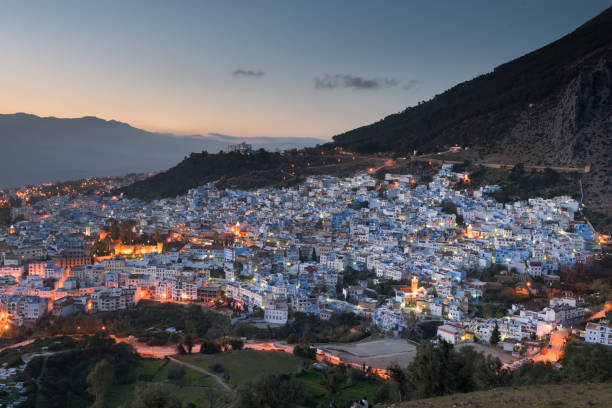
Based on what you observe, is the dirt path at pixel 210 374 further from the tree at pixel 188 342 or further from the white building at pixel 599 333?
the white building at pixel 599 333

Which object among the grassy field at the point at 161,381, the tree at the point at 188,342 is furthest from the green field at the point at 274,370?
the grassy field at the point at 161,381

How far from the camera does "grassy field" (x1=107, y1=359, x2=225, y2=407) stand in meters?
14.8

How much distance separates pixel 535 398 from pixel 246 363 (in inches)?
425

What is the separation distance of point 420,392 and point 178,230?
24.5 metres

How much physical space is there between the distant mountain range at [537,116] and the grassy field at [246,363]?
19957 mm

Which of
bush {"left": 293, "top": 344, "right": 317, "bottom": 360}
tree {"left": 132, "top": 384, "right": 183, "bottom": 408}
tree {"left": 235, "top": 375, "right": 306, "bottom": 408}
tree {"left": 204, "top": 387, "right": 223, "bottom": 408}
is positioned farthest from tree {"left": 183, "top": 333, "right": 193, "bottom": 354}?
tree {"left": 132, "top": 384, "right": 183, "bottom": 408}

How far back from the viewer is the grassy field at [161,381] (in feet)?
48.7

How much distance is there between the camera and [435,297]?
20.4 meters

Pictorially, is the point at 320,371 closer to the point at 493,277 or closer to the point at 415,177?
the point at 493,277

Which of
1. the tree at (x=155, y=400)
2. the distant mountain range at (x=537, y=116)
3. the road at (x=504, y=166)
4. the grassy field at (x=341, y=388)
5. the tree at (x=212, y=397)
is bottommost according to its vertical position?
the grassy field at (x=341, y=388)

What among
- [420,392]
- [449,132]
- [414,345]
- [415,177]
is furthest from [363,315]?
[449,132]

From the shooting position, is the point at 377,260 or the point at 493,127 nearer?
the point at 377,260

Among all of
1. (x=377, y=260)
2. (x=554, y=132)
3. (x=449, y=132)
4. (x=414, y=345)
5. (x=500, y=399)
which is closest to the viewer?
(x=500, y=399)

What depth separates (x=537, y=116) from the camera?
39812 mm
